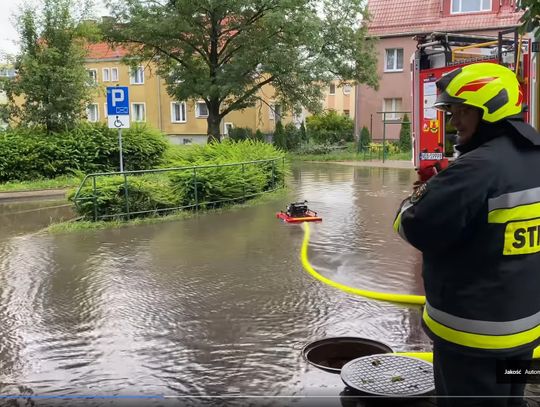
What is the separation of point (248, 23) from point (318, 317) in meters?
18.7

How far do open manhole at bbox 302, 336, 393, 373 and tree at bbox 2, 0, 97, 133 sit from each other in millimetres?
15818

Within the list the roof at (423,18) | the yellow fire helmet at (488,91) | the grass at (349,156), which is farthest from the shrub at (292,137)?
the yellow fire helmet at (488,91)

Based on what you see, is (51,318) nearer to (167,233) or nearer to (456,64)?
(167,233)

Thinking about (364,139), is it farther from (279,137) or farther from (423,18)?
(423,18)

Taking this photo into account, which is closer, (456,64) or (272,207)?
(456,64)

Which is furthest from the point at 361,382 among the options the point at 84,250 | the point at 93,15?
the point at 93,15

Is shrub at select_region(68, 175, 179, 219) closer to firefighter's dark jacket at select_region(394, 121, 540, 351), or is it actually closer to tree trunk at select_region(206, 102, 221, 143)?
firefighter's dark jacket at select_region(394, 121, 540, 351)

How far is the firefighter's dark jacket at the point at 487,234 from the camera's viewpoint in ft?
6.71

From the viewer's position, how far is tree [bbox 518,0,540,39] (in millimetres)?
3435

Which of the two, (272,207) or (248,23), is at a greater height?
(248,23)

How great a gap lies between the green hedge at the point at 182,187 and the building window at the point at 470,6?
2088 centimetres

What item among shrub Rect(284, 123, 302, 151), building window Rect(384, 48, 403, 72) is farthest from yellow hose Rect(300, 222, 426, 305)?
building window Rect(384, 48, 403, 72)

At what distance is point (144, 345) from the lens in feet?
16.0

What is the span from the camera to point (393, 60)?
1223 inches
